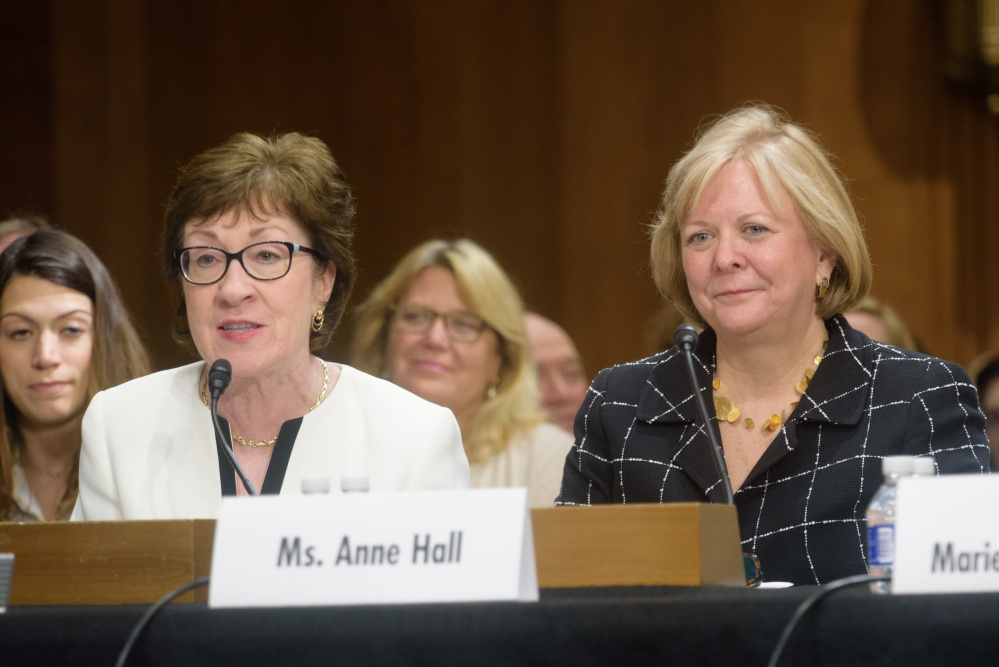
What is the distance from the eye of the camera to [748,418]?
2291mm

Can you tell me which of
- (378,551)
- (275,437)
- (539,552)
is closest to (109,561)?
(378,551)

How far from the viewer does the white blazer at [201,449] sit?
6.99 ft

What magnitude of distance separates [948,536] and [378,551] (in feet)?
2.04

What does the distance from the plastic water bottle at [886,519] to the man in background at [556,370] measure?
2959mm

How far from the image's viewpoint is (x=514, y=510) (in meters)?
1.29

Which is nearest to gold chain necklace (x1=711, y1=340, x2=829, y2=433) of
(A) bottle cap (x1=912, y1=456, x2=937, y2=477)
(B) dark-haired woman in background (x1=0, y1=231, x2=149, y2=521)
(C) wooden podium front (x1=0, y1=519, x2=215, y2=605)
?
(A) bottle cap (x1=912, y1=456, x2=937, y2=477)

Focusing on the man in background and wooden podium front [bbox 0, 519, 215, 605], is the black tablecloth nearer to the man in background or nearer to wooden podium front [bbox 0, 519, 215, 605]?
wooden podium front [bbox 0, 519, 215, 605]

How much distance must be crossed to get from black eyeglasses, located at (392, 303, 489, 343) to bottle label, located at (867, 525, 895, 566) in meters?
2.44

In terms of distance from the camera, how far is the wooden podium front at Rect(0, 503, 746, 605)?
4.49 feet

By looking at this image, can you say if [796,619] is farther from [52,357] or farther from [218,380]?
[52,357]

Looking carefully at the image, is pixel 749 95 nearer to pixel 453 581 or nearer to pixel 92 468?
pixel 92 468

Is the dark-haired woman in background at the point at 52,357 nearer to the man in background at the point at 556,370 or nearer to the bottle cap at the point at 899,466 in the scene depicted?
the man in background at the point at 556,370

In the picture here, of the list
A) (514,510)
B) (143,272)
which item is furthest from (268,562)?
(143,272)

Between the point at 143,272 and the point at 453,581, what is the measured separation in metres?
4.01
